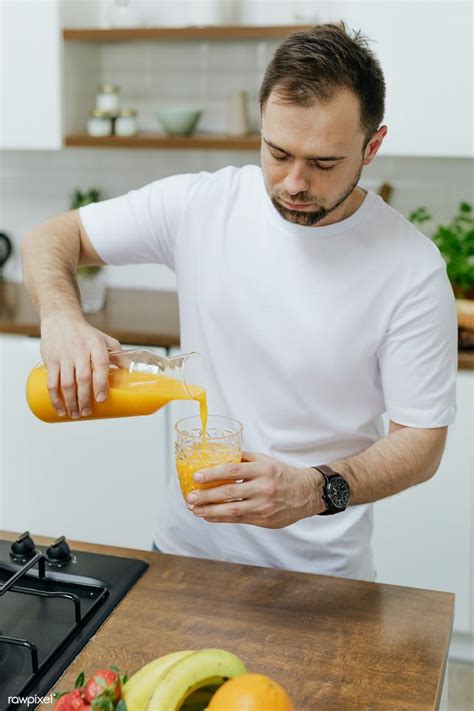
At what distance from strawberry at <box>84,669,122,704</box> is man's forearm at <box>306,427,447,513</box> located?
2.07 ft

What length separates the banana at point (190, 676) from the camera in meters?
0.92

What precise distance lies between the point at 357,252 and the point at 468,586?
1495 millimetres

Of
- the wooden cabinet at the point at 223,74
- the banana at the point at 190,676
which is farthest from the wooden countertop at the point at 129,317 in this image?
the banana at the point at 190,676

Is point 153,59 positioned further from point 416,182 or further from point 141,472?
point 141,472

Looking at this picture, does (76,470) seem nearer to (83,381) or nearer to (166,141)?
(166,141)

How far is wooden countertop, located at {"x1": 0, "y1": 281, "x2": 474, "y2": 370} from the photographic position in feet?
9.07

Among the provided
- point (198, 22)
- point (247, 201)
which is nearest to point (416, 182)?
point (198, 22)

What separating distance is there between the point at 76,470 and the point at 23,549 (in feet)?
5.04

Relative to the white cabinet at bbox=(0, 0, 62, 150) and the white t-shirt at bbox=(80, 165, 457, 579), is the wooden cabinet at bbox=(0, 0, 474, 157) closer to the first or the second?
the white cabinet at bbox=(0, 0, 62, 150)

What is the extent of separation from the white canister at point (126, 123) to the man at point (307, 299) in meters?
1.36

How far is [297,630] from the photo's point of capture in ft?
4.19

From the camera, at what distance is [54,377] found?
1.36m

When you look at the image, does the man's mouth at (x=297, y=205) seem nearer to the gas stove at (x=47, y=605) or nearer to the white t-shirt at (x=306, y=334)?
the white t-shirt at (x=306, y=334)

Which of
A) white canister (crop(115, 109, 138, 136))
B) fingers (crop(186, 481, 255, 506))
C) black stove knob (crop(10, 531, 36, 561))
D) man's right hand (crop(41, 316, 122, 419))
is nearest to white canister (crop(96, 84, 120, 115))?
white canister (crop(115, 109, 138, 136))
